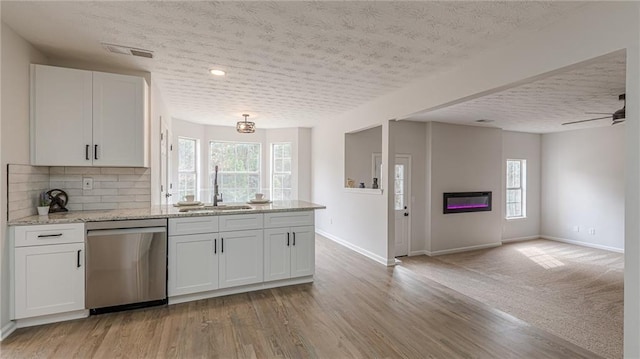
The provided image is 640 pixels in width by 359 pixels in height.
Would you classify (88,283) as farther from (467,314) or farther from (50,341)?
(467,314)

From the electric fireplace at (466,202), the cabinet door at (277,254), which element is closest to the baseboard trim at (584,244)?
the electric fireplace at (466,202)

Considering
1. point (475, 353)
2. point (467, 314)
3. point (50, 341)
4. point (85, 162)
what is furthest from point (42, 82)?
point (467, 314)

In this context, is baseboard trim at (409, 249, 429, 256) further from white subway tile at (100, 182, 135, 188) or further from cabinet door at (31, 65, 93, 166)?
cabinet door at (31, 65, 93, 166)

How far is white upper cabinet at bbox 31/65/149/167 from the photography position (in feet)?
9.30

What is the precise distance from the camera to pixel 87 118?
9.82 ft

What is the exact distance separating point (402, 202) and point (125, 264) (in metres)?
4.41

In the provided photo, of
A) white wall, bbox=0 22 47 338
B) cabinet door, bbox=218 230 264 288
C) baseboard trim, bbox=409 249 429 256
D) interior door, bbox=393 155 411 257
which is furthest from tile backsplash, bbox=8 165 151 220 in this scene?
baseboard trim, bbox=409 249 429 256

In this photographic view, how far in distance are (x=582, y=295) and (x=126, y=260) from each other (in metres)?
5.24

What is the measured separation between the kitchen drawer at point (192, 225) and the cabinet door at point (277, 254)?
61 cm

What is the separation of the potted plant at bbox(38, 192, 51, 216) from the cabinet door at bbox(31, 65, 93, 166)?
1.16 ft

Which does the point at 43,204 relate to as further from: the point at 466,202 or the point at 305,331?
the point at 466,202

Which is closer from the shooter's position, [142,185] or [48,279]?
[48,279]

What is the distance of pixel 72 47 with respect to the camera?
112 inches

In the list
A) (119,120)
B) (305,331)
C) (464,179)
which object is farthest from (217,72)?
(464,179)
